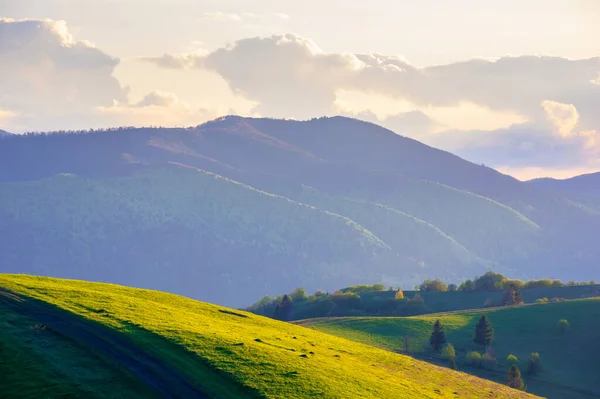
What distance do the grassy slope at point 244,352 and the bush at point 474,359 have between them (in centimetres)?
4865

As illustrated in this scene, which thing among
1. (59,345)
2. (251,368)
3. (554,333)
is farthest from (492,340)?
(59,345)

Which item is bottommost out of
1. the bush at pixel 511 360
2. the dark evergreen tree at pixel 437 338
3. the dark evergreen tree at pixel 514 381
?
the dark evergreen tree at pixel 514 381

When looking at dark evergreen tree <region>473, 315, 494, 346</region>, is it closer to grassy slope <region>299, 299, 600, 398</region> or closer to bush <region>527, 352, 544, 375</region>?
grassy slope <region>299, 299, 600, 398</region>

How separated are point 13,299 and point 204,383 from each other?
2587 centimetres

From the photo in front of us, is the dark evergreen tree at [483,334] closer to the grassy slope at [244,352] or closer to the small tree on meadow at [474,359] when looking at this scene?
the small tree on meadow at [474,359]

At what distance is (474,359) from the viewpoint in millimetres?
138000

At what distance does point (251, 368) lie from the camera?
63.5m

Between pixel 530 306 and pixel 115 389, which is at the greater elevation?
pixel 530 306

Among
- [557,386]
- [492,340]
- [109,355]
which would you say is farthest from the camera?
[492,340]

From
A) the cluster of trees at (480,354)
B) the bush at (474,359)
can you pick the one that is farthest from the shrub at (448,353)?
the bush at (474,359)

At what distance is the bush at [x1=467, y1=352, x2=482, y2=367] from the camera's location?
138 meters

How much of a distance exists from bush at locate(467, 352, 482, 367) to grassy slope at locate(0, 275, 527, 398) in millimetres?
48646

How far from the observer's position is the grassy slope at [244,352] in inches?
2432

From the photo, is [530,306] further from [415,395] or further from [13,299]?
[13,299]
